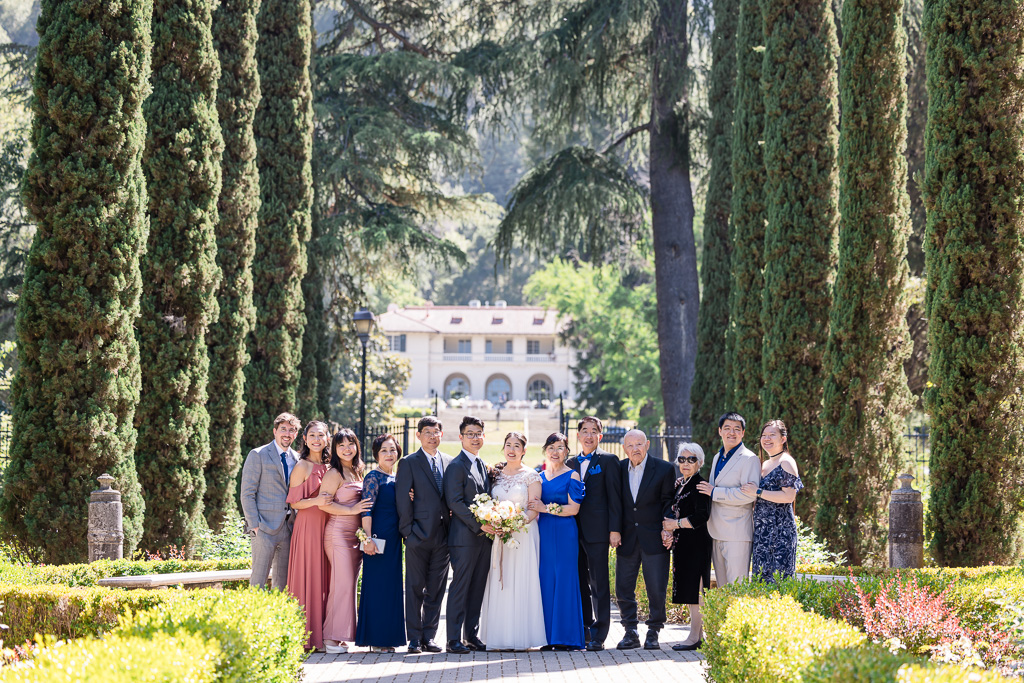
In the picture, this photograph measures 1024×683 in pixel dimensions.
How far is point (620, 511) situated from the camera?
723 centimetres

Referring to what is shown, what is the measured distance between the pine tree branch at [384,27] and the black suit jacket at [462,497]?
1499cm

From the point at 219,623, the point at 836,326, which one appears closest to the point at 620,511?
the point at 219,623

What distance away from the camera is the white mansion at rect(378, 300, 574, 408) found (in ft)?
213

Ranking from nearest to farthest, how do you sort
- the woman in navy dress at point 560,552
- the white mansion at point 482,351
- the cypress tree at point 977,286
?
the woman in navy dress at point 560,552, the cypress tree at point 977,286, the white mansion at point 482,351

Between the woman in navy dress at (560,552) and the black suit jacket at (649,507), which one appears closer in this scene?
the woman in navy dress at (560,552)

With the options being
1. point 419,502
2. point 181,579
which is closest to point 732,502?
point 419,502

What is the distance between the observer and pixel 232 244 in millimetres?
12039

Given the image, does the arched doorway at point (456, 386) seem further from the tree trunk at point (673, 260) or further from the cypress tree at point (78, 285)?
the cypress tree at point (78, 285)

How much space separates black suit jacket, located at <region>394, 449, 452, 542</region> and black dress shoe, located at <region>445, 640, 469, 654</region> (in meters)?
0.71

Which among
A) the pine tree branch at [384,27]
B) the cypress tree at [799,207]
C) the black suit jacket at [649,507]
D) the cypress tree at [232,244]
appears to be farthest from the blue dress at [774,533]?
the pine tree branch at [384,27]

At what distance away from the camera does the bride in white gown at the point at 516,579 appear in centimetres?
698

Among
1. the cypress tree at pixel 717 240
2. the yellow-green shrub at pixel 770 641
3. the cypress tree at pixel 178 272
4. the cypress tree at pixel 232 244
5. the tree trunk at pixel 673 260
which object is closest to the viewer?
the yellow-green shrub at pixel 770 641

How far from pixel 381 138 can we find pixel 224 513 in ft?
28.8

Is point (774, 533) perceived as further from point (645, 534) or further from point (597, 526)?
point (597, 526)
